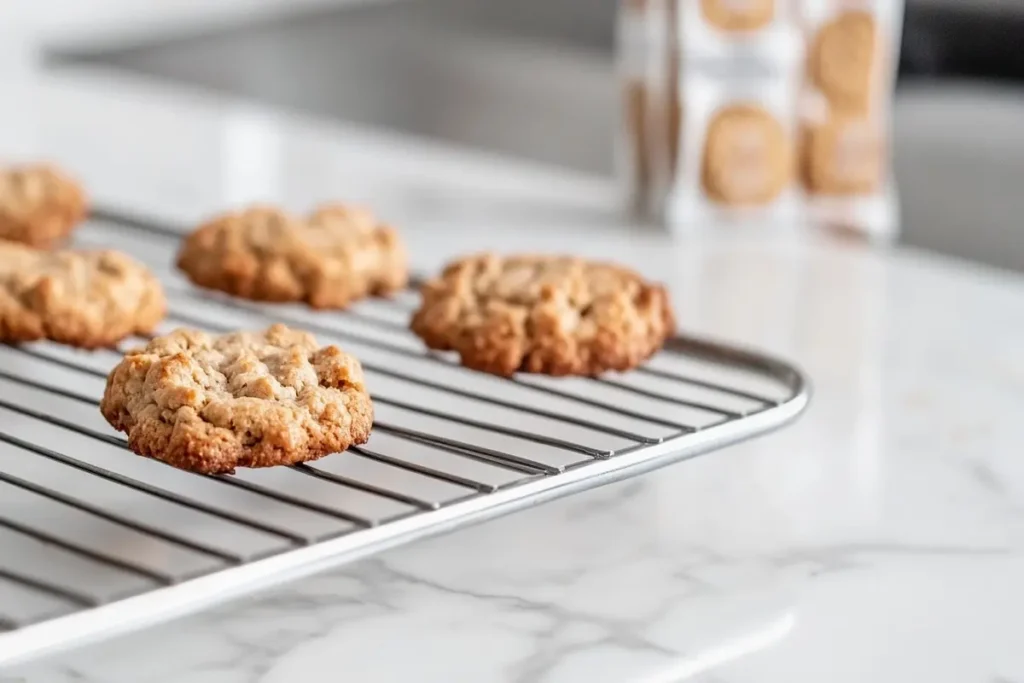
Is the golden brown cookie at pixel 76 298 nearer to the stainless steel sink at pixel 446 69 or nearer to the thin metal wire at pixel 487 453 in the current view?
the thin metal wire at pixel 487 453

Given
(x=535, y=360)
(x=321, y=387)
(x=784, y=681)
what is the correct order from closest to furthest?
1. (x=784, y=681)
2. (x=321, y=387)
3. (x=535, y=360)

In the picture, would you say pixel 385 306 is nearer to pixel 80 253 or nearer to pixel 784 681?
pixel 80 253

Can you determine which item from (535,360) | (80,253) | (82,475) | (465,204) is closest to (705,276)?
(465,204)

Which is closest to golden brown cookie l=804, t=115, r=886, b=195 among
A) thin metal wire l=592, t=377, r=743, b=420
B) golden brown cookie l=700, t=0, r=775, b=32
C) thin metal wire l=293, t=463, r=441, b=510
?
golden brown cookie l=700, t=0, r=775, b=32

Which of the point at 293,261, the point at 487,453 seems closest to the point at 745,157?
the point at 293,261

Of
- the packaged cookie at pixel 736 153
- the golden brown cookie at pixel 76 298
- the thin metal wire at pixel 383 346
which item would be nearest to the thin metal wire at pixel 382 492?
the thin metal wire at pixel 383 346

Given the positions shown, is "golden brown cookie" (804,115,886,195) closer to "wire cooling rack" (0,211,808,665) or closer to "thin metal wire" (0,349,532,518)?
"wire cooling rack" (0,211,808,665)
